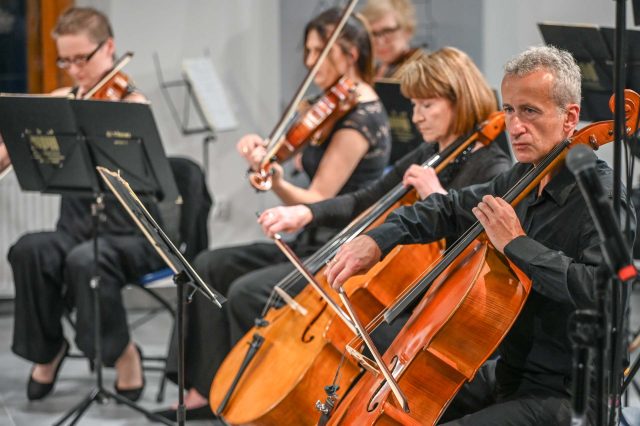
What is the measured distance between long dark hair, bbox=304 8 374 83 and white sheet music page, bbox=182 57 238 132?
1.20m

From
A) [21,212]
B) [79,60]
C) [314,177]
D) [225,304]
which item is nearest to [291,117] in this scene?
[314,177]

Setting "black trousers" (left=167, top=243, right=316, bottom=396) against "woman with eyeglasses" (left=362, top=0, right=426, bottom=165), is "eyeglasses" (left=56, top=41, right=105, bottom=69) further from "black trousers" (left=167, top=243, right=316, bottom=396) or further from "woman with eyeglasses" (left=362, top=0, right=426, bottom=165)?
"woman with eyeglasses" (left=362, top=0, right=426, bottom=165)

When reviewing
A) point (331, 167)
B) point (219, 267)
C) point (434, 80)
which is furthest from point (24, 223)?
point (434, 80)

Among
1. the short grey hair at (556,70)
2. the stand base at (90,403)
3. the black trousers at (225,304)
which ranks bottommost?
the stand base at (90,403)

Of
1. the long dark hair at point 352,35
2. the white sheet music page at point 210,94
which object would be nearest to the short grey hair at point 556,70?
the long dark hair at point 352,35

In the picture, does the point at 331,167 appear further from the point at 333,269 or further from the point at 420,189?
the point at 333,269

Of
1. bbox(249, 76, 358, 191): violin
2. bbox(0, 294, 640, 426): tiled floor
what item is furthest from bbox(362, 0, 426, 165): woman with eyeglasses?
bbox(0, 294, 640, 426): tiled floor

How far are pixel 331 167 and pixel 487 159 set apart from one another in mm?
741

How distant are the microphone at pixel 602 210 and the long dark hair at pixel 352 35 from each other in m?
1.93

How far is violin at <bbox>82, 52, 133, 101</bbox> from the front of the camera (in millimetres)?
3295

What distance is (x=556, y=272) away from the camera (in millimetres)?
1725

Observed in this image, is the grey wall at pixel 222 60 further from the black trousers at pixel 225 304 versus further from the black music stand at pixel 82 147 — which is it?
the black music stand at pixel 82 147

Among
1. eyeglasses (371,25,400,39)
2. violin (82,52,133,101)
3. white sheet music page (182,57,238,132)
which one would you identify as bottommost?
white sheet music page (182,57,238,132)

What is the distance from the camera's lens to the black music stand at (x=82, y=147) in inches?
112
